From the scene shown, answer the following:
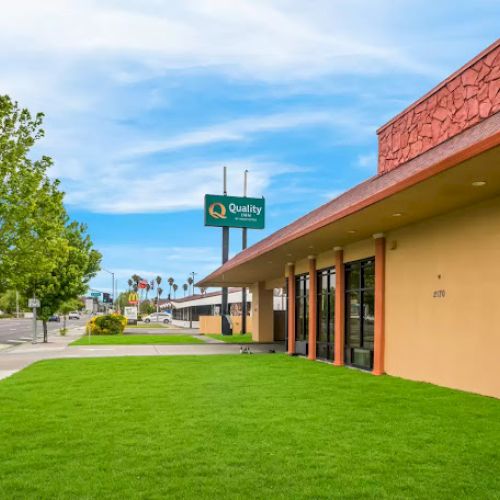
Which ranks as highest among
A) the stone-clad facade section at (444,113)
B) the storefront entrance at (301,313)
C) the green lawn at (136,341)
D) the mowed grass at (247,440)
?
the stone-clad facade section at (444,113)

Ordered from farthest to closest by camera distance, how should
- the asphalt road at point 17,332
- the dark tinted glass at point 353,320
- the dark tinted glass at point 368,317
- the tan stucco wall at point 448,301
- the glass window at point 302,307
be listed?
1. the asphalt road at point 17,332
2. the glass window at point 302,307
3. the dark tinted glass at point 353,320
4. the dark tinted glass at point 368,317
5. the tan stucco wall at point 448,301

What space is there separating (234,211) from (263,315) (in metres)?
11.7

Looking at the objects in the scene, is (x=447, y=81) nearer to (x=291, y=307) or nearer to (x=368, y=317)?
(x=368, y=317)

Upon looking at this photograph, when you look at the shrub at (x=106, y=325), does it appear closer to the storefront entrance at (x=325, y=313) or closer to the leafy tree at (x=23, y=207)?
the leafy tree at (x=23, y=207)

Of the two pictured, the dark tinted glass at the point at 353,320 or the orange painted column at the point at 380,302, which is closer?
the orange painted column at the point at 380,302

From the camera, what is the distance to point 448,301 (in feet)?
41.5

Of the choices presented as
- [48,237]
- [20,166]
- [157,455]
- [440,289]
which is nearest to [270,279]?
[48,237]

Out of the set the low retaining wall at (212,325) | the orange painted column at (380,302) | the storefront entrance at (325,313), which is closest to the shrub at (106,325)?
the low retaining wall at (212,325)

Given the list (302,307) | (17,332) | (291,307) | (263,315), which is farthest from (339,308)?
(17,332)

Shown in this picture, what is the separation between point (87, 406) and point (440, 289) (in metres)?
7.49

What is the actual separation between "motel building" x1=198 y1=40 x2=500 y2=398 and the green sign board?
24026 mm

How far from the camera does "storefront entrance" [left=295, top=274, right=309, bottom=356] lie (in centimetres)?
2292

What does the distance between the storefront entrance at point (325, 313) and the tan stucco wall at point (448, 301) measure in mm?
4427

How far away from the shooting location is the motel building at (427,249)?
10.8m
